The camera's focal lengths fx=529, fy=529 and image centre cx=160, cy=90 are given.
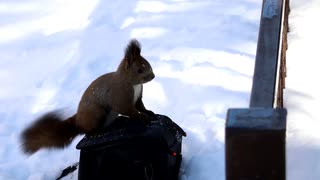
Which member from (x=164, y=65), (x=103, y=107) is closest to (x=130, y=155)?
(x=103, y=107)

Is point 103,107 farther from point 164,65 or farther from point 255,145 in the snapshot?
point 164,65

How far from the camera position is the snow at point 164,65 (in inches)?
124

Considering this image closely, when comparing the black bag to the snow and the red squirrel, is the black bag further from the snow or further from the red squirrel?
the snow

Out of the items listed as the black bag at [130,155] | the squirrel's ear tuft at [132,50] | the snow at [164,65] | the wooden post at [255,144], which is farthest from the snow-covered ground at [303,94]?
the wooden post at [255,144]

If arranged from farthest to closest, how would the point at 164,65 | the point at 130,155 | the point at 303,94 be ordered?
the point at 164,65, the point at 303,94, the point at 130,155

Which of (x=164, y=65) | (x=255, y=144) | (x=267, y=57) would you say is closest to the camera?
(x=255, y=144)

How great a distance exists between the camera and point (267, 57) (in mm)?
1954

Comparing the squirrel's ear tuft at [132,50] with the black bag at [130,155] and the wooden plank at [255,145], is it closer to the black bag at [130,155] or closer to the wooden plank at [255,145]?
the black bag at [130,155]

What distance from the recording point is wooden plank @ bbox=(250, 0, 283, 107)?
5.72 ft

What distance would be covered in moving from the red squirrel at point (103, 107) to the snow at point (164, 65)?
1.10 ft

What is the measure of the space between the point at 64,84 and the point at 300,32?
6.91ft

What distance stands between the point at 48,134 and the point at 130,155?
53 cm

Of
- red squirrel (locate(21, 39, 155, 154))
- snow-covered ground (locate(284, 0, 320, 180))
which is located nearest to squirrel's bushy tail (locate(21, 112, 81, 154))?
red squirrel (locate(21, 39, 155, 154))

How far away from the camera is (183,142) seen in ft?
10.4
